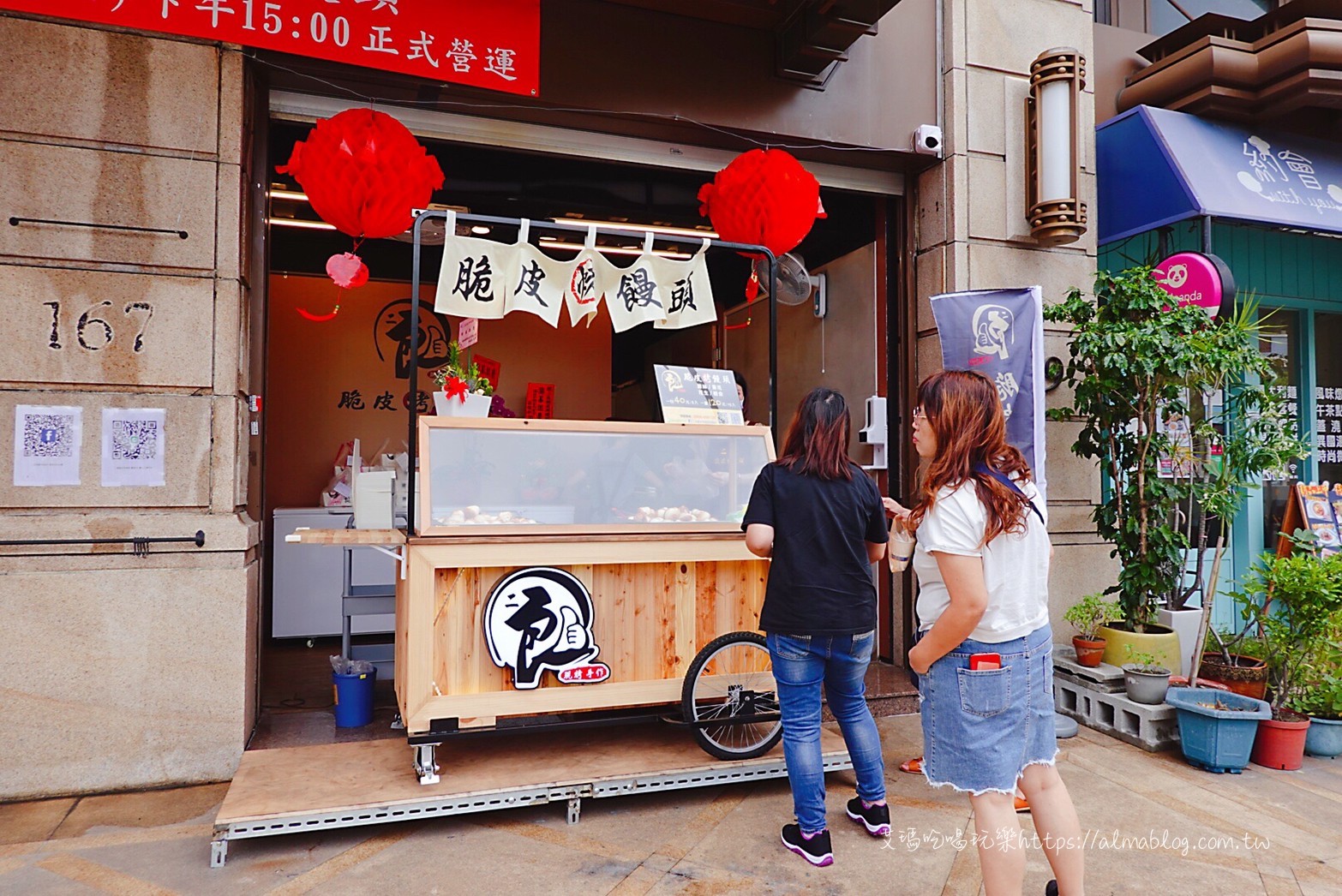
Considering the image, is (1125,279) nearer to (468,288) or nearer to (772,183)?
(772,183)

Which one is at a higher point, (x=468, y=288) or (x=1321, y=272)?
(x=1321, y=272)

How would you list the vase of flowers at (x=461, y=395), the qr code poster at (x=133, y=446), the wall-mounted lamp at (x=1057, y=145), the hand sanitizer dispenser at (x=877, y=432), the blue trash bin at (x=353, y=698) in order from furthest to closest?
the hand sanitizer dispenser at (x=877, y=432), the wall-mounted lamp at (x=1057, y=145), the blue trash bin at (x=353, y=698), the vase of flowers at (x=461, y=395), the qr code poster at (x=133, y=446)

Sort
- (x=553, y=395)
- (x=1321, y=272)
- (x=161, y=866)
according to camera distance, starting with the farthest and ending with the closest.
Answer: (x=553, y=395) → (x=1321, y=272) → (x=161, y=866)

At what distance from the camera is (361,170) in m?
4.09

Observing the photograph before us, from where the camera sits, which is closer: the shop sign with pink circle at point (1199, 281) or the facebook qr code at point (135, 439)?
the facebook qr code at point (135, 439)

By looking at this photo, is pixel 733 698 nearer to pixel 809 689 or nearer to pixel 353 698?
pixel 809 689

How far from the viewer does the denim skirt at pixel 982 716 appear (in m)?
2.62

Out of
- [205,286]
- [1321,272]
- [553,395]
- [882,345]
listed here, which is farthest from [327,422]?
[1321,272]

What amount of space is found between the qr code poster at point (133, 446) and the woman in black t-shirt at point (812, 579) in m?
3.15

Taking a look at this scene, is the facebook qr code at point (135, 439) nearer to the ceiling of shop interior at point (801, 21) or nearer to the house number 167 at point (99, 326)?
the house number 167 at point (99, 326)

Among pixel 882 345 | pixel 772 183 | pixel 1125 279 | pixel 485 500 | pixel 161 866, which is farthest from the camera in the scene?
pixel 882 345

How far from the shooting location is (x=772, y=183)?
4902 mm

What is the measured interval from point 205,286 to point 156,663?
199cm

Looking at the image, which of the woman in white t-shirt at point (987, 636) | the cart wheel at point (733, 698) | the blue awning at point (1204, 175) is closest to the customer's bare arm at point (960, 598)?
the woman in white t-shirt at point (987, 636)
